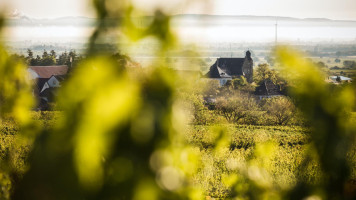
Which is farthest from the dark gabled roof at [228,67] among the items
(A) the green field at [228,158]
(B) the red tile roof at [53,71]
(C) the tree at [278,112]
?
(B) the red tile roof at [53,71]

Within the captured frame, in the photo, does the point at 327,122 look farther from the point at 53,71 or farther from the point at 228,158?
the point at 53,71

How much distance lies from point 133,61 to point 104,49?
0.06m

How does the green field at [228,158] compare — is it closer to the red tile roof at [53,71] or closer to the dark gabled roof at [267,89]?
the red tile roof at [53,71]

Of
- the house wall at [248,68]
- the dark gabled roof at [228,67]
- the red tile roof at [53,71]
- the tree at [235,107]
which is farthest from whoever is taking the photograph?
the house wall at [248,68]

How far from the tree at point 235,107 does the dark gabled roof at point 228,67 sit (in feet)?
8.96

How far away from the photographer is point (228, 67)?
2677 centimetres

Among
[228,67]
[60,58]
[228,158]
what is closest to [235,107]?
[228,67]

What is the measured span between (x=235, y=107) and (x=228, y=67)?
6.63 meters

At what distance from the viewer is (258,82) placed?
21.2m

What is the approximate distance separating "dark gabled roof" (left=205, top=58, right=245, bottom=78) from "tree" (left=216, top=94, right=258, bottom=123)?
2.73 meters

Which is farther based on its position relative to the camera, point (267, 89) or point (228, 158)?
point (267, 89)

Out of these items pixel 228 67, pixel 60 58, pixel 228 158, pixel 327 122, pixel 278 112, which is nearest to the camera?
pixel 327 122

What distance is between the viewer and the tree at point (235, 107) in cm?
2034

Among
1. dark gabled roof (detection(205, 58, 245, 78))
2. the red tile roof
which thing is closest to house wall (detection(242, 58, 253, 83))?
dark gabled roof (detection(205, 58, 245, 78))
